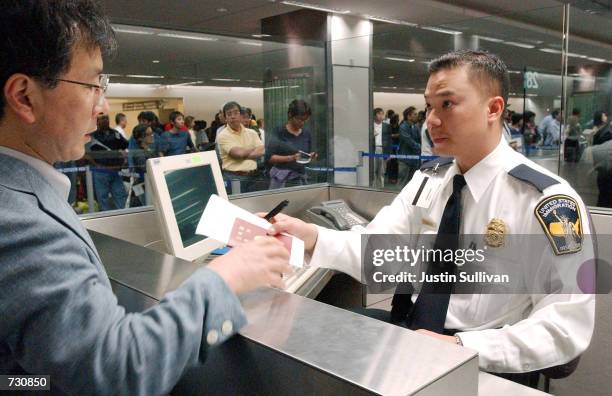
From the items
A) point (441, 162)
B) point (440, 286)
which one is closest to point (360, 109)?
point (441, 162)

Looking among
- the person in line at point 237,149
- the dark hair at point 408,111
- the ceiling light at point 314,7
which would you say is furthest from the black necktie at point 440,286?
the ceiling light at point 314,7

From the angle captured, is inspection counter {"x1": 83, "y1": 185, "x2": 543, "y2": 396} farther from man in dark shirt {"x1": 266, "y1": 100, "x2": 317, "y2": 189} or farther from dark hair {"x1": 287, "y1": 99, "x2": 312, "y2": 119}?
dark hair {"x1": 287, "y1": 99, "x2": 312, "y2": 119}

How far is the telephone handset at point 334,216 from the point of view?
215 cm

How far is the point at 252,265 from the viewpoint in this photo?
73 cm

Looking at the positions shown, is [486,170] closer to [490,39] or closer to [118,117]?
[490,39]

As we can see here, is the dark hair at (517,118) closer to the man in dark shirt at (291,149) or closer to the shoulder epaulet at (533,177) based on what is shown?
the man in dark shirt at (291,149)

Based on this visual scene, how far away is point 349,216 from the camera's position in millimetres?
2232

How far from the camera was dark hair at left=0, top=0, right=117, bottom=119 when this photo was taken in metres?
0.60

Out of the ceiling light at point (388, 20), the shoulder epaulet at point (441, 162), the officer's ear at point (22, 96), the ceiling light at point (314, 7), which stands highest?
the ceiling light at point (388, 20)

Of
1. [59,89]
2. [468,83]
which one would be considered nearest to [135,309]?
[59,89]

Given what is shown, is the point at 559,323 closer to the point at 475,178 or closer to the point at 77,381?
the point at 475,178

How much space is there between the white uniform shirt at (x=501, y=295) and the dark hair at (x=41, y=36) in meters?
0.94

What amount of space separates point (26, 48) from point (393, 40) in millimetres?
4817

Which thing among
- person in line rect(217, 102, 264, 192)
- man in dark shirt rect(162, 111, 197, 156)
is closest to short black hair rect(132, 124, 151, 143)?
man in dark shirt rect(162, 111, 197, 156)
